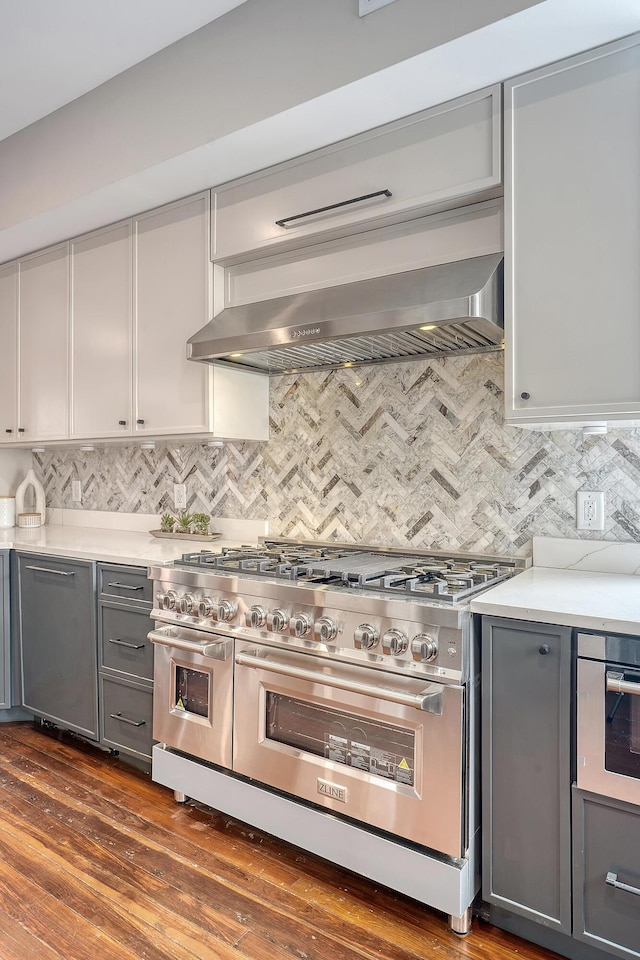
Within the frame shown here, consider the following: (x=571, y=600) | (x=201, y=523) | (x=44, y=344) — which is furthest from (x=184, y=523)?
(x=571, y=600)

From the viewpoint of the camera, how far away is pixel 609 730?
1.45 m

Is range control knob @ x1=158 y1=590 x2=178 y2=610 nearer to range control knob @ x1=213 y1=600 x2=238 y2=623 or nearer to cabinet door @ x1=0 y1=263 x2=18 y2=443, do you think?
range control knob @ x1=213 y1=600 x2=238 y2=623

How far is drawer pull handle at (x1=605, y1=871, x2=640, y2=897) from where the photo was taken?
4.65 feet

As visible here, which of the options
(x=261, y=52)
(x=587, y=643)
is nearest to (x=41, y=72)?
(x=261, y=52)

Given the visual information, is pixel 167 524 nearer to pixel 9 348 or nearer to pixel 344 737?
pixel 9 348

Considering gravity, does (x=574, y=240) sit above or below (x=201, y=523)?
above

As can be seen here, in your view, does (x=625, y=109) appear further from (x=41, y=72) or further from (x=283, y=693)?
(x=41, y=72)

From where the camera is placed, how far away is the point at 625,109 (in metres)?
1.64

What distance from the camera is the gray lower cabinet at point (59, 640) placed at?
2.65 meters

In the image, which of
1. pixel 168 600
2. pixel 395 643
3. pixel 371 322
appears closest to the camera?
pixel 395 643

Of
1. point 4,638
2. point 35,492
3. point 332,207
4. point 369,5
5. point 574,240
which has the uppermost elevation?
point 369,5

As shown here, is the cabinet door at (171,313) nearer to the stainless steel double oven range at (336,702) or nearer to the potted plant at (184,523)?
the potted plant at (184,523)

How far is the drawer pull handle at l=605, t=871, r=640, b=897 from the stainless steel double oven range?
0.34m

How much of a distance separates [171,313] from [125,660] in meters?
1.47
